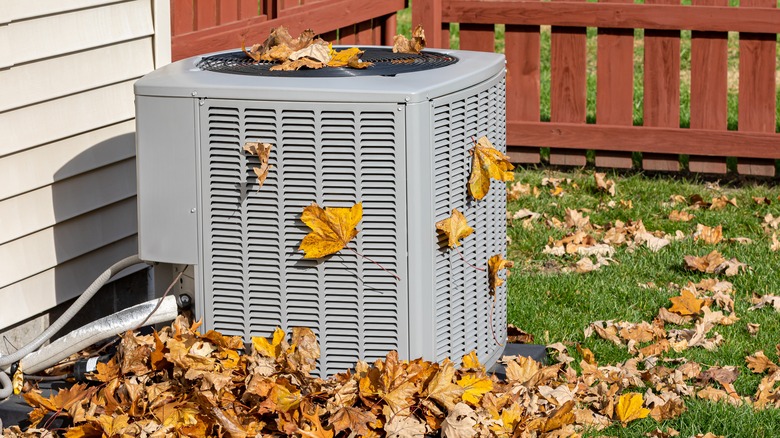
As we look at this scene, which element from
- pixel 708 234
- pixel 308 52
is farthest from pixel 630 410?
pixel 708 234

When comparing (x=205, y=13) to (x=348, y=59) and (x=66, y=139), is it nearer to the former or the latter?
(x=66, y=139)

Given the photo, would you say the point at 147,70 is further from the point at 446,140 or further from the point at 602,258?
the point at 602,258

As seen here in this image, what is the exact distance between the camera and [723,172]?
24.5 ft

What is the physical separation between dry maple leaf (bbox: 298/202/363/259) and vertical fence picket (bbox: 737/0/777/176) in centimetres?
475

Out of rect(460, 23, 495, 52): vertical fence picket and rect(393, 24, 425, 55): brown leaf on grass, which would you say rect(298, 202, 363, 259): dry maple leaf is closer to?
rect(393, 24, 425, 55): brown leaf on grass

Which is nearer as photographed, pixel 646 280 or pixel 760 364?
pixel 760 364

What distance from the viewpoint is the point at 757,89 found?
739 centimetres

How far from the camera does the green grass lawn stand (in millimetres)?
3725

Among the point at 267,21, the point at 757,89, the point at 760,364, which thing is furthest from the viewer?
the point at 757,89

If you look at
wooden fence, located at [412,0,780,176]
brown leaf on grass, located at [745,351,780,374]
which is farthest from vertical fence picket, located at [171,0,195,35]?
wooden fence, located at [412,0,780,176]

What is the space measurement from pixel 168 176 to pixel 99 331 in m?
0.55

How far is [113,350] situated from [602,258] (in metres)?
2.59

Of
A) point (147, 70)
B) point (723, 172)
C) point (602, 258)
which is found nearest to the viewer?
point (147, 70)

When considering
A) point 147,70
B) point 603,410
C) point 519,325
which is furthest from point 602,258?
point 147,70
